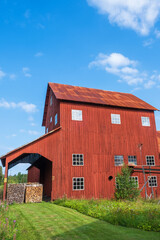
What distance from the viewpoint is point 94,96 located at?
2300cm

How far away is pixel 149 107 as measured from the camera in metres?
23.8

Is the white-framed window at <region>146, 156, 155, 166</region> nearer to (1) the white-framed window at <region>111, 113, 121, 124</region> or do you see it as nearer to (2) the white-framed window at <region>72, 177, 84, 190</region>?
(1) the white-framed window at <region>111, 113, 121, 124</region>

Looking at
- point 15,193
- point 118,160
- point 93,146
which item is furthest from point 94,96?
point 15,193

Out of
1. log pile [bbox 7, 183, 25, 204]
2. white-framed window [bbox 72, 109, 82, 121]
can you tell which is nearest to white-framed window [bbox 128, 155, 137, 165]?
white-framed window [bbox 72, 109, 82, 121]

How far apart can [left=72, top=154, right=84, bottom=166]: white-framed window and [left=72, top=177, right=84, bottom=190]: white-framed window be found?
1.34 metres

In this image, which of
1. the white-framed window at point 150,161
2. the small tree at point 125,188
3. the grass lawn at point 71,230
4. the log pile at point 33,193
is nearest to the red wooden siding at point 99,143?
the white-framed window at point 150,161

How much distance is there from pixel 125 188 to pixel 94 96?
10542 millimetres

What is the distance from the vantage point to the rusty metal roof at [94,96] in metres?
20.9

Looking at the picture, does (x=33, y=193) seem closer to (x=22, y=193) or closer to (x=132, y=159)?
(x=22, y=193)

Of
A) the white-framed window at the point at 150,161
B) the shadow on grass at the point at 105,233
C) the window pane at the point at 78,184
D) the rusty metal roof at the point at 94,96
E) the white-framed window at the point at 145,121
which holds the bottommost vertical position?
the shadow on grass at the point at 105,233

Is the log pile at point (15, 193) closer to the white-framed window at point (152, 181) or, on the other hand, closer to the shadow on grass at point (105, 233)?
the shadow on grass at point (105, 233)

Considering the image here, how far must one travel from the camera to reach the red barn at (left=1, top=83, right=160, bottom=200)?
17953 millimetres

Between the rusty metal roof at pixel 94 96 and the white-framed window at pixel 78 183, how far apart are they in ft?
25.3

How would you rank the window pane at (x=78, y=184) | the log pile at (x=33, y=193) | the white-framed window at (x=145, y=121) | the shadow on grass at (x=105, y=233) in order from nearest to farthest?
the shadow on grass at (x=105, y=233) < the log pile at (x=33, y=193) < the window pane at (x=78, y=184) < the white-framed window at (x=145, y=121)
